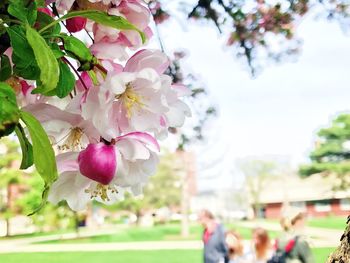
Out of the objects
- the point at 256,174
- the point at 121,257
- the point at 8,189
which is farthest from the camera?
the point at 256,174

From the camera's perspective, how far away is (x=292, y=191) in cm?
5066

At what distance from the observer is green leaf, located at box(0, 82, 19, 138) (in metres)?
0.37

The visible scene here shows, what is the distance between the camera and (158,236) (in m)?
27.8

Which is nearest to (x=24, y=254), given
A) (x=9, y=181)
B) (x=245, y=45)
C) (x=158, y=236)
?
(x=9, y=181)

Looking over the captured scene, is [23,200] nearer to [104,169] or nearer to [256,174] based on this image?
[256,174]

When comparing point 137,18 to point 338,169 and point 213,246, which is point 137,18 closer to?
point 213,246

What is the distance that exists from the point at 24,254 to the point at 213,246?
44.9 ft

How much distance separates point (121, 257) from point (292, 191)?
36053mm

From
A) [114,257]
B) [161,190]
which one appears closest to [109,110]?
[114,257]

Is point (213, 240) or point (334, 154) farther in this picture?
point (334, 154)

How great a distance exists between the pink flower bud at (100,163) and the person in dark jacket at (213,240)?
5456 millimetres

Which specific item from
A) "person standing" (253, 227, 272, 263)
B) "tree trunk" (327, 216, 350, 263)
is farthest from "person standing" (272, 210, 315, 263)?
"tree trunk" (327, 216, 350, 263)

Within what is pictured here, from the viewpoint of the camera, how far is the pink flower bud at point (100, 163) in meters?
0.48

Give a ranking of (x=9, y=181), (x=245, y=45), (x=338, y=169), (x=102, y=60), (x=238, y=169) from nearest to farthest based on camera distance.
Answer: (x=102, y=60), (x=245, y=45), (x=9, y=181), (x=338, y=169), (x=238, y=169)
